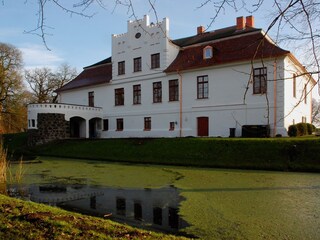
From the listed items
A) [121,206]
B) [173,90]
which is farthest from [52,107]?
[121,206]

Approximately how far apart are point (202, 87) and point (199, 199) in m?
14.1

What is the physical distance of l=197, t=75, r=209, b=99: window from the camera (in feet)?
68.9

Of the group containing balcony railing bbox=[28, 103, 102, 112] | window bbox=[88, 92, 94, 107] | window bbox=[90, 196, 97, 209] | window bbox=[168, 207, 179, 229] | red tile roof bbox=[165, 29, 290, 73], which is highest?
red tile roof bbox=[165, 29, 290, 73]

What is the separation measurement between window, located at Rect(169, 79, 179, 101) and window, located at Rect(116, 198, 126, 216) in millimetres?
15062

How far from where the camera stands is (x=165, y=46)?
2292cm

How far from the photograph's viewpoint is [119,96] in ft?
86.5

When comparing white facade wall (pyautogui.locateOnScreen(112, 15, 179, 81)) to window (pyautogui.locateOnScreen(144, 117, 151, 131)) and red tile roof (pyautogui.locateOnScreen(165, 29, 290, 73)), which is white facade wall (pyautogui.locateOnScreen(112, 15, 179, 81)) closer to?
red tile roof (pyautogui.locateOnScreen(165, 29, 290, 73))

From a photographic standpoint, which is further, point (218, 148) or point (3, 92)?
point (3, 92)

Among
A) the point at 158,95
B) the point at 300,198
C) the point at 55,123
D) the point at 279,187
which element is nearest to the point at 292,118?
the point at 158,95

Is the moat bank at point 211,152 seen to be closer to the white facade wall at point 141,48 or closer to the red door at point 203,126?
the red door at point 203,126

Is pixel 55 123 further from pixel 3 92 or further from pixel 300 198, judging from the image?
pixel 300 198

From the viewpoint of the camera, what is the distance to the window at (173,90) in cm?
2253

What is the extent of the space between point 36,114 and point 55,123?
158 centimetres

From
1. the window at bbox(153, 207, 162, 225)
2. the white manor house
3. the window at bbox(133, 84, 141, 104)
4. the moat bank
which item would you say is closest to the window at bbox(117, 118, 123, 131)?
the white manor house
